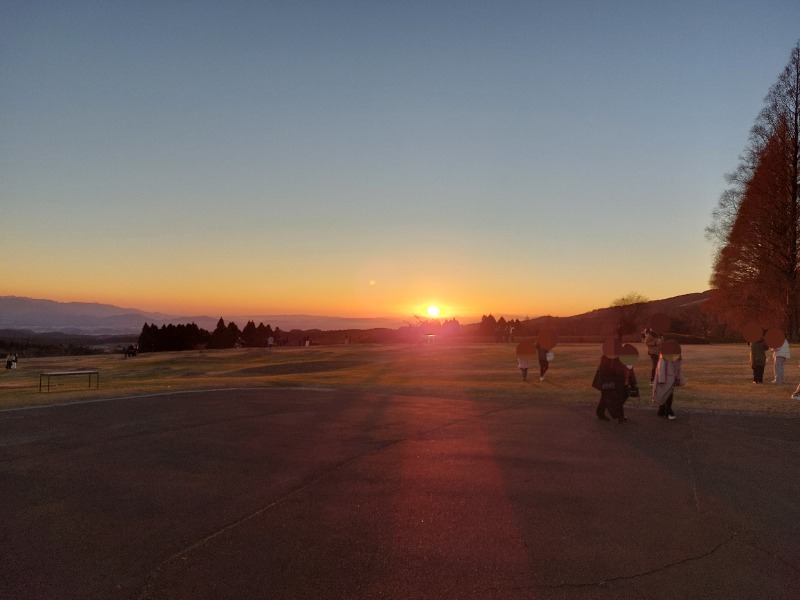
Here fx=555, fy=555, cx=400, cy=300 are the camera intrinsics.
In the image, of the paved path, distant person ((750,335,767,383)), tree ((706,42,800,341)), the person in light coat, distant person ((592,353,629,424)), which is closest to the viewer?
the paved path

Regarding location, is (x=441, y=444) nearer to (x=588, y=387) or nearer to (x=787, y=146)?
(x=588, y=387)

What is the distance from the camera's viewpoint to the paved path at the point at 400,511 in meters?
4.70

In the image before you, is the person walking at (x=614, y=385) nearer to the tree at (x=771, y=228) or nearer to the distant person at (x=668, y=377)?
the distant person at (x=668, y=377)

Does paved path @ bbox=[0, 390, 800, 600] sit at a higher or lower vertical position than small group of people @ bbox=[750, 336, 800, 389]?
lower

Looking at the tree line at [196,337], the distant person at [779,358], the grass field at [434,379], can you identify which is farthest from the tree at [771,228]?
the tree line at [196,337]

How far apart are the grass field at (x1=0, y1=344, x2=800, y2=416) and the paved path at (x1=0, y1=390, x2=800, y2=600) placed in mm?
4791

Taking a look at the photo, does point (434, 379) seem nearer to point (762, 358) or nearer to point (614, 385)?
point (614, 385)

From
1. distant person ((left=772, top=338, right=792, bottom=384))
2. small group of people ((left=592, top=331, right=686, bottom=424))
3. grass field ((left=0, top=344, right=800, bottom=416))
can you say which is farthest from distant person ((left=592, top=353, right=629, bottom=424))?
distant person ((left=772, top=338, right=792, bottom=384))

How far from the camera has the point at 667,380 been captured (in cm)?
1228

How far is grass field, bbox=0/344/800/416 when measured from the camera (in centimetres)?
1609

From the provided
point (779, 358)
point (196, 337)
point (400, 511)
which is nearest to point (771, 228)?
point (779, 358)

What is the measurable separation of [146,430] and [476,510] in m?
7.65

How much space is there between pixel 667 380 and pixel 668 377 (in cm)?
7

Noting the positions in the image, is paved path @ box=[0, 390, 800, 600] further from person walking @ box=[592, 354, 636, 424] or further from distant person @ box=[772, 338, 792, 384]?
distant person @ box=[772, 338, 792, 384]
